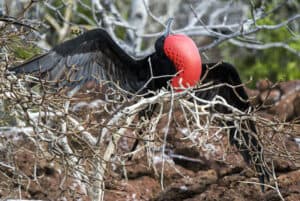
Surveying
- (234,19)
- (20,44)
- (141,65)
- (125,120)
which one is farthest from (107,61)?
(234,19)

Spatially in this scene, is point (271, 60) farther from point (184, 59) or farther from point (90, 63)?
point (184, 59)

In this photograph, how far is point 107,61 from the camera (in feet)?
12.1

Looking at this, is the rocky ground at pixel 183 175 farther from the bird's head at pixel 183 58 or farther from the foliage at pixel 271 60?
the foliage at pixel 271 60

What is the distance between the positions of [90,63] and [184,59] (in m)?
0.54

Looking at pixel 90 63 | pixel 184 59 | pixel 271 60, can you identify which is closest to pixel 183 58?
pixel 184 59

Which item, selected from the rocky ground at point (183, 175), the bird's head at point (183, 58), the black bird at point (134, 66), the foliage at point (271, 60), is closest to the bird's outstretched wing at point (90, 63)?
the black bird at point (134, 66)

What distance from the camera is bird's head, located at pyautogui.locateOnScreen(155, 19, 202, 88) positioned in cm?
324

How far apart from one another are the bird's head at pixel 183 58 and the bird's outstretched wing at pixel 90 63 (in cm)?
28

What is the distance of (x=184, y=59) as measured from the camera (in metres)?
3.29

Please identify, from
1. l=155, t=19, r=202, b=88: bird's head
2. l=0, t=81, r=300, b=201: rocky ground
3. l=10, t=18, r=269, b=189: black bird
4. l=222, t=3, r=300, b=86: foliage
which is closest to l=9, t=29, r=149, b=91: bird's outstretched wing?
l=10, t=18, r=269, b=189: black bird

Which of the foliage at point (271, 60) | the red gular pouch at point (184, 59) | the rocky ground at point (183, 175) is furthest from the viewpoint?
the foliage at point (271, 60)

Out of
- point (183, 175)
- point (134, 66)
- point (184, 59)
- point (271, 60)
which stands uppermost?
point (184, 59)

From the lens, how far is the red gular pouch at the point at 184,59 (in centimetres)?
324

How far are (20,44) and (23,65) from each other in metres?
0.15
